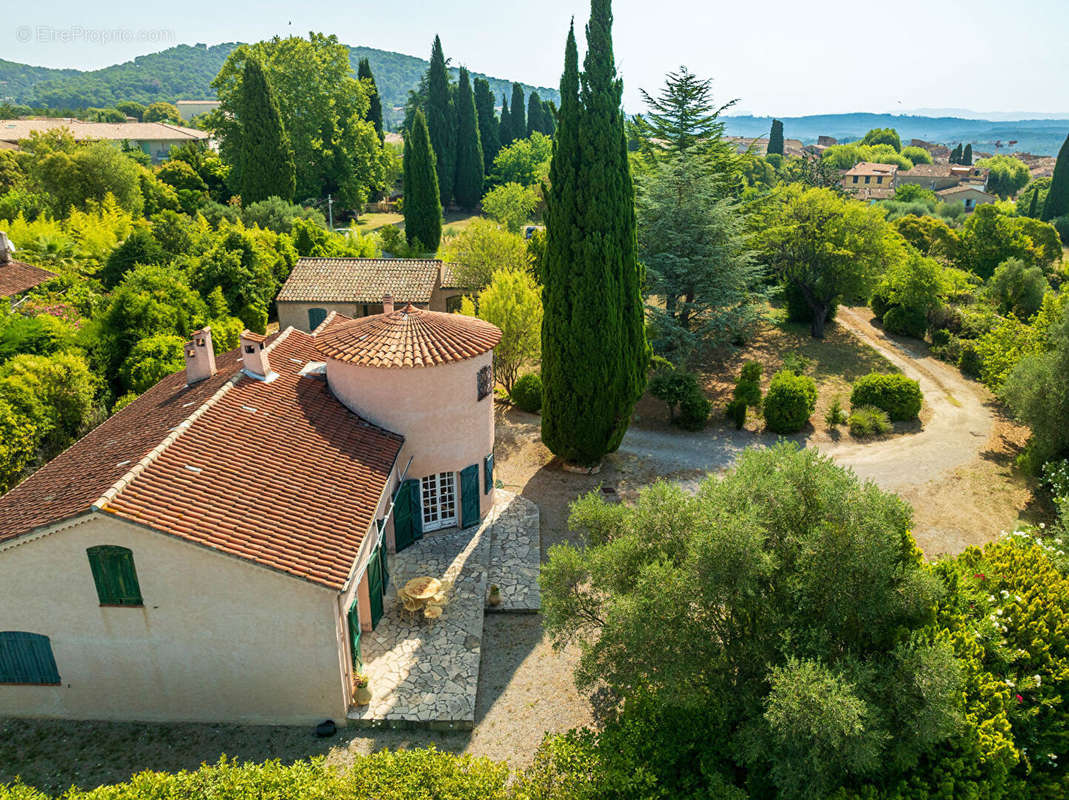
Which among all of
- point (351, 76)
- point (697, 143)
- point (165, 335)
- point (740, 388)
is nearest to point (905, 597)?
point (740, 388)

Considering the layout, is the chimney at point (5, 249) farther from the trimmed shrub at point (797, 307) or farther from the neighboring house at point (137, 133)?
the neighboring house at point (137, 133)

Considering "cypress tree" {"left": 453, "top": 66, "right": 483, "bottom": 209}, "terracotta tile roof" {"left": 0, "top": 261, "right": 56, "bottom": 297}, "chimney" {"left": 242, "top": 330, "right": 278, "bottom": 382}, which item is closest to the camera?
"chimney" {"left": 242, "top": 330, "right": 278, "bottom": 382}

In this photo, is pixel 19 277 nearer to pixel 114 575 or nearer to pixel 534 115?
pixel 114 575

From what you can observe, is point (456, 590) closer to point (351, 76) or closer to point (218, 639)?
point (218, 639)

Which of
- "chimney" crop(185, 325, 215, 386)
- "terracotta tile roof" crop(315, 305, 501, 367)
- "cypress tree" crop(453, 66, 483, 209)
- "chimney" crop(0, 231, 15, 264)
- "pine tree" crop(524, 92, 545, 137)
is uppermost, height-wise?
"pine tree" crop(524, 92, 545, 137)

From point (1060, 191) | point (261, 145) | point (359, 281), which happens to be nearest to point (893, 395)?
point (359, 281)

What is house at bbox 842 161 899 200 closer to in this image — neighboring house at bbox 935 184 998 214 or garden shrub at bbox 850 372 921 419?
neighboring house at bbox 935 184 998 214

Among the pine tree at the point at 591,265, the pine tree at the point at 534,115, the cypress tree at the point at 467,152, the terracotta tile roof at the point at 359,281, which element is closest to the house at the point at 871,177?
the pine tree at the point at 534,115

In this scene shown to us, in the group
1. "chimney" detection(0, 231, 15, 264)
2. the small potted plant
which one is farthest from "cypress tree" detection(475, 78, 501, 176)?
the small potted plant
